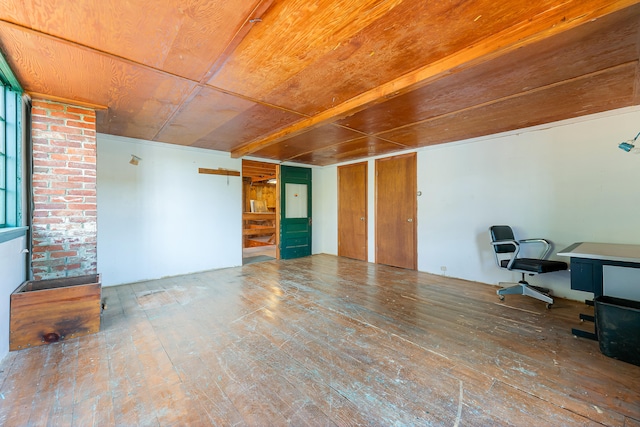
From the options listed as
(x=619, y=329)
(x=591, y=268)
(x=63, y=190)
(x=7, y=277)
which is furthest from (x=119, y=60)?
(x=619, y=329)

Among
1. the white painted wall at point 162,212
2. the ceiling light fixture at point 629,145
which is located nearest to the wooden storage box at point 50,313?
the white painted wall at point 162,212

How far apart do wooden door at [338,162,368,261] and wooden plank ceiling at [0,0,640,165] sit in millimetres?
2685

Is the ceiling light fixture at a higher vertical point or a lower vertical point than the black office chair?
higher

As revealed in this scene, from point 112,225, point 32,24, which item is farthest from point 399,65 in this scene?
point 112,225

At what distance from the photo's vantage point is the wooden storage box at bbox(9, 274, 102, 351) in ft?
7.13

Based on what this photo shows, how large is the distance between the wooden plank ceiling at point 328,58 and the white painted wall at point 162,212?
1074 millimetres

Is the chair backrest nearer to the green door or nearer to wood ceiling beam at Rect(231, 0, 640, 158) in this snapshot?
wood ceiling beam at Rect(231, 0, 640, 158)

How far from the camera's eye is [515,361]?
2.00 metres

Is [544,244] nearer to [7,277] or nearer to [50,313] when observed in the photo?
[50,313]

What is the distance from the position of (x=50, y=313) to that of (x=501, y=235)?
5214 millimetres

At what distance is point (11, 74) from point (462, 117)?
4506 millimetres

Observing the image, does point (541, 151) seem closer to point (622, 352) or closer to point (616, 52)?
point (616, 52)

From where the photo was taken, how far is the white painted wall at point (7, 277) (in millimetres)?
2006

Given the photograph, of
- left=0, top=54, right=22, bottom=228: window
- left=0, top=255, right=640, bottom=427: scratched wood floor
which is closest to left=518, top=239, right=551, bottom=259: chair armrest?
left=0, top=255, right=640, bottom=427: scratched wood floor
